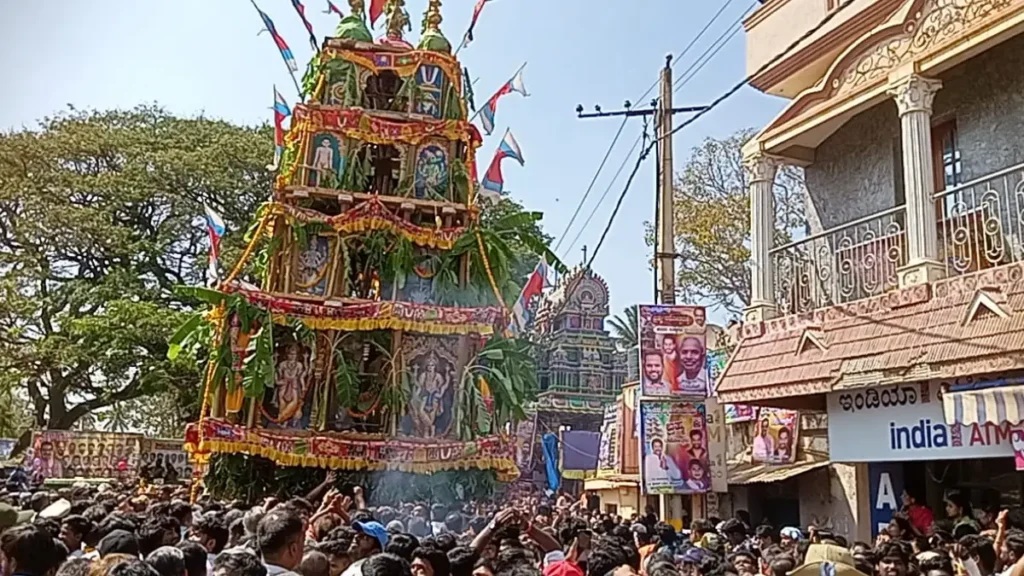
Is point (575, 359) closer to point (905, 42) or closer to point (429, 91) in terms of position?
point (429, 91)

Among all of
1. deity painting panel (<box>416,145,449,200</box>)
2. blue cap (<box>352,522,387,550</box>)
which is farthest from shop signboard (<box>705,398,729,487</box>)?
blue cap (<box>352,522,387,550</box>)

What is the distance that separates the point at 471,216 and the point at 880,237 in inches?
308

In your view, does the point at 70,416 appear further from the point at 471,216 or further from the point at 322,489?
the point at 322,489

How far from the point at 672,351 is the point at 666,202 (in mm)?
2600

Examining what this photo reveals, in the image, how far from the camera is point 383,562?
12.2 ft

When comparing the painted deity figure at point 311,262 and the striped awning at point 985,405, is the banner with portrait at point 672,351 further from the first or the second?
the painted deity figure at point 311,262

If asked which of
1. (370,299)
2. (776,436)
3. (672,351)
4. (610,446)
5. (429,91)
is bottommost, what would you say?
(610,446)

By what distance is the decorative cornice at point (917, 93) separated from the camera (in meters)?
9.65

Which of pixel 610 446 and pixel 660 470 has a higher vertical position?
pixel 610 446

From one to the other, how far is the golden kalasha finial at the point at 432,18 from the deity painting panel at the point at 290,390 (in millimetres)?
6747

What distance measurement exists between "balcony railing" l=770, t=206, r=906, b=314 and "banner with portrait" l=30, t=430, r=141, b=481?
14421mm

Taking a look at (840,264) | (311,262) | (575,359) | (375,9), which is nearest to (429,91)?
(375,9)

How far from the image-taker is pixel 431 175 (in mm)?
16531

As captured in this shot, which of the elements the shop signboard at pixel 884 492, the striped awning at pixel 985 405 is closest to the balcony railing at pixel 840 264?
the striped awning at pixel 985 405
